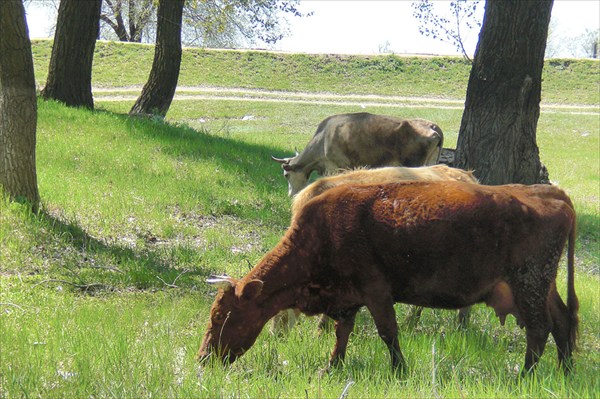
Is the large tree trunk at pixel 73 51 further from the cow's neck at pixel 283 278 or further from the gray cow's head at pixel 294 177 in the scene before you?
the cow's neck at pixel 283 278

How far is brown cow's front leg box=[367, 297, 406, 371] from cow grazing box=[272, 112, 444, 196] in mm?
6719

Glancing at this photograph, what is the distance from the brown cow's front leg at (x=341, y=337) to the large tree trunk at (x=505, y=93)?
5961 millimetres

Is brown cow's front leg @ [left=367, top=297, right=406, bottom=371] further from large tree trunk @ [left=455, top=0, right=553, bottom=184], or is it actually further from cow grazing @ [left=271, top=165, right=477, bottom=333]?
large tree trunk @ [left=455, top=0, right=553, bottom=184]

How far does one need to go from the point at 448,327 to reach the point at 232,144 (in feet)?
32.6

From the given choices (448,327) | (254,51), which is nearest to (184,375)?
(448,327)

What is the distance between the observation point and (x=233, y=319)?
5.36 meters

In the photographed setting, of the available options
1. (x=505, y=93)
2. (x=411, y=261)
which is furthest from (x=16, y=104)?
(x=505, y=93)

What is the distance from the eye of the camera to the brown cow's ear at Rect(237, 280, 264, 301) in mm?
5309

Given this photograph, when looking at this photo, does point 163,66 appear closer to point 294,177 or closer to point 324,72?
point 294,177

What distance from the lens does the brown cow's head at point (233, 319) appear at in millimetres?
5305

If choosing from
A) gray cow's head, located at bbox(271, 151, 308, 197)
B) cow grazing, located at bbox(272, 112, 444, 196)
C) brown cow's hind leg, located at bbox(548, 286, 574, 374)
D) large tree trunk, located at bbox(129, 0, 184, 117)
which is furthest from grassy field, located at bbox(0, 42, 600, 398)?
large tree trunk, located at bbox(129, 0, 184, 117)

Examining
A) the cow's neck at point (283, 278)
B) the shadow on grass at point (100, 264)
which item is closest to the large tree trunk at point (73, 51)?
the shadow on grass at point (100, 264)

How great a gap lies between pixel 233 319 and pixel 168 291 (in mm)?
2288

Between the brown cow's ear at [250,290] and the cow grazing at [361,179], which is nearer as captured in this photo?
the brown cow's ear at [250,290]
